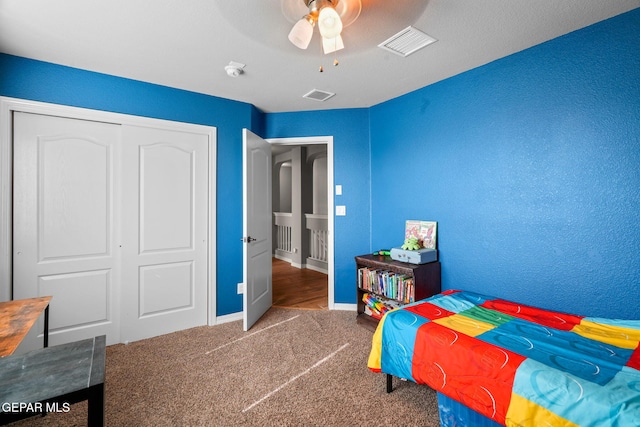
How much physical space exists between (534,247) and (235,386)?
2.36 meters

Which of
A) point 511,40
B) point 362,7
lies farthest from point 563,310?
point 362,7

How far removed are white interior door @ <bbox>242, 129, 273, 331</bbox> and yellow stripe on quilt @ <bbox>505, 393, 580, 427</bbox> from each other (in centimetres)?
222

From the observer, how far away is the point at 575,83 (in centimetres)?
201

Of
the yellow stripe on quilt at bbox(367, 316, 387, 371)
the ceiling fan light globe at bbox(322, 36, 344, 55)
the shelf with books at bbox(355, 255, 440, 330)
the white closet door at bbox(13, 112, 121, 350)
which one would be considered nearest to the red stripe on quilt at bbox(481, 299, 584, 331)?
the shelf with books at bbox(355, 255, 440, 330)

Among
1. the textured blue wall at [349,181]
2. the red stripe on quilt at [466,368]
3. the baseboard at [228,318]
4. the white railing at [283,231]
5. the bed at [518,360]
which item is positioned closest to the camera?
the bed at [518,360]

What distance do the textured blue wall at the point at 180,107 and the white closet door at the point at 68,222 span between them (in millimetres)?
207

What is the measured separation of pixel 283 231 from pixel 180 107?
13.7 ft

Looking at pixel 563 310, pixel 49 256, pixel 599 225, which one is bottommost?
pixel 563 310

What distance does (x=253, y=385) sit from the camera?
6.75 feet

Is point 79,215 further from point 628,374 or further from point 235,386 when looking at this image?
point 628,374

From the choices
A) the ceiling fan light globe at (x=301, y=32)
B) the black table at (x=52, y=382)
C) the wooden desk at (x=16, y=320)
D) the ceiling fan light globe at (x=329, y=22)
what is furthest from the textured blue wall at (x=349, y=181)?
the black table at (x=52, y=382)

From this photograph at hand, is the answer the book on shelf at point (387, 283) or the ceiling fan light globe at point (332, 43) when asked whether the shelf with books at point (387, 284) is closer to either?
the book on shelf at point (387, 283)

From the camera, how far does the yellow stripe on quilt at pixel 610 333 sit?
5.01 ft

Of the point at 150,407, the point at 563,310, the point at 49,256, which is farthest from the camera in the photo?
the point at 49,256
